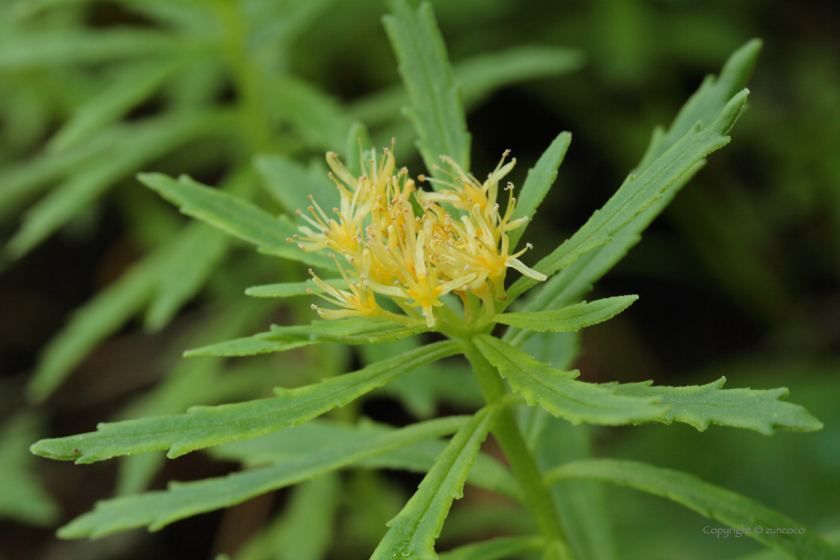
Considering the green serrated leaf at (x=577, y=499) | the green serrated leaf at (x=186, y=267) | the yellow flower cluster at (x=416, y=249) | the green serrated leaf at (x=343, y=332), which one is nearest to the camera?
the green serrated leaf at (x=343, y=332)

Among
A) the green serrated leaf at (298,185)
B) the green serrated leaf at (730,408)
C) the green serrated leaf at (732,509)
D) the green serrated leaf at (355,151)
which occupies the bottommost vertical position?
the green serrated leaf at (732,509)

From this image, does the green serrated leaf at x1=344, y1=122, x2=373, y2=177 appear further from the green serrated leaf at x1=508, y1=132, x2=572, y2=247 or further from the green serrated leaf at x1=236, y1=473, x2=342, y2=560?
the green serrated leaf at x1=236, y1=473, x2=342, y2=560

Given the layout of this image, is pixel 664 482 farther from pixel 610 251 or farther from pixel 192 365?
pixel 192 365

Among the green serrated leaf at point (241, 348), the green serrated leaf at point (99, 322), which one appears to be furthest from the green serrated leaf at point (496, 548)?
the green serrated leaf at point (99, 322)

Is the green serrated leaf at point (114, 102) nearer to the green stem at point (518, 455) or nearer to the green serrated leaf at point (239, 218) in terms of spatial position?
the green serrated leaf at point (239, 218)

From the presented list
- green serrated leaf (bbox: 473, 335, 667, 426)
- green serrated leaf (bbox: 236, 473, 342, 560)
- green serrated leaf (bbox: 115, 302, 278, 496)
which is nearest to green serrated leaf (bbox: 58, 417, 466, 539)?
green serrated leaf (bbox: 473, 335, 667, 426)

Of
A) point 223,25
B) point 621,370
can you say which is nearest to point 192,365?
point 223,25

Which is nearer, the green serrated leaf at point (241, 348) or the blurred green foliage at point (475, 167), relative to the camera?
the green serrated leaf at point (241, 348)
